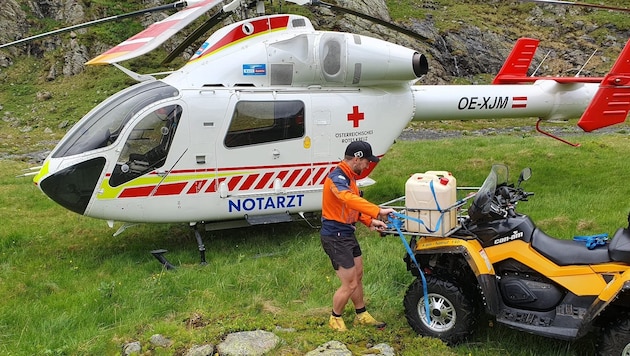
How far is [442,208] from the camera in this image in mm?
4320

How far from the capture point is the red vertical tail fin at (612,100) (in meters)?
8.86

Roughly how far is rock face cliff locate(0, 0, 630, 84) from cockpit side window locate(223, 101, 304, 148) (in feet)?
85.3

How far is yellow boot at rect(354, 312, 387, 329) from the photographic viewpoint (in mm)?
4801

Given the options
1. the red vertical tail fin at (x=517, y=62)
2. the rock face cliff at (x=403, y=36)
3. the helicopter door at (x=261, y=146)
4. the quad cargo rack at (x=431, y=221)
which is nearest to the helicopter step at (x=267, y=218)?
the helicopter door at (x=261, y=146)

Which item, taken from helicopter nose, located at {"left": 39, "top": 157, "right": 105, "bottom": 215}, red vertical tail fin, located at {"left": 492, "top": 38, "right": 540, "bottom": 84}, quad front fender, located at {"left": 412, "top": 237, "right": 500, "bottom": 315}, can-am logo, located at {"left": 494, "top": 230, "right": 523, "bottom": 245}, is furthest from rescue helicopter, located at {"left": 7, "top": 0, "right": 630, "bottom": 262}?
can-am logo, located at {"left": 494, "top": 230, "right": 523, "bottom": 245}

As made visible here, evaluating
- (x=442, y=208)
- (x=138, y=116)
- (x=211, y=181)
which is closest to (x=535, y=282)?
(x=442, y=208)

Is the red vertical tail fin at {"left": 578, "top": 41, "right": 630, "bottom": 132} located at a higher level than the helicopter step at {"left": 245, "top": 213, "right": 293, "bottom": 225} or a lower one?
higher

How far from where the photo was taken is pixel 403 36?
34406 mm

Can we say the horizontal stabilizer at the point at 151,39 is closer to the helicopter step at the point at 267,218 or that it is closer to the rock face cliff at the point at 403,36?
the helicopter step at the point at 267,218

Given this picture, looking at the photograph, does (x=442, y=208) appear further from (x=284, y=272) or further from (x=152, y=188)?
(x=152, y=188)

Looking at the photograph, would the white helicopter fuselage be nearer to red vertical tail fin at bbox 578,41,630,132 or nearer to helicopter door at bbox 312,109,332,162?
helicopter door at bbox 312,109,332,162

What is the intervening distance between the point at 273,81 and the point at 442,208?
4.40 meters

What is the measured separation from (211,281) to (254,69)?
3.33 metres

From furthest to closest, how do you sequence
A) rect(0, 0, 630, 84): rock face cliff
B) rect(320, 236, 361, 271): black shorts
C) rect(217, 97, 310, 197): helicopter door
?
rect(0, 0, 630, 84): rock face cliff < rect(217, 97, 310, 197): helicopter door < rect(320, 236, 361, 271): black shorts
